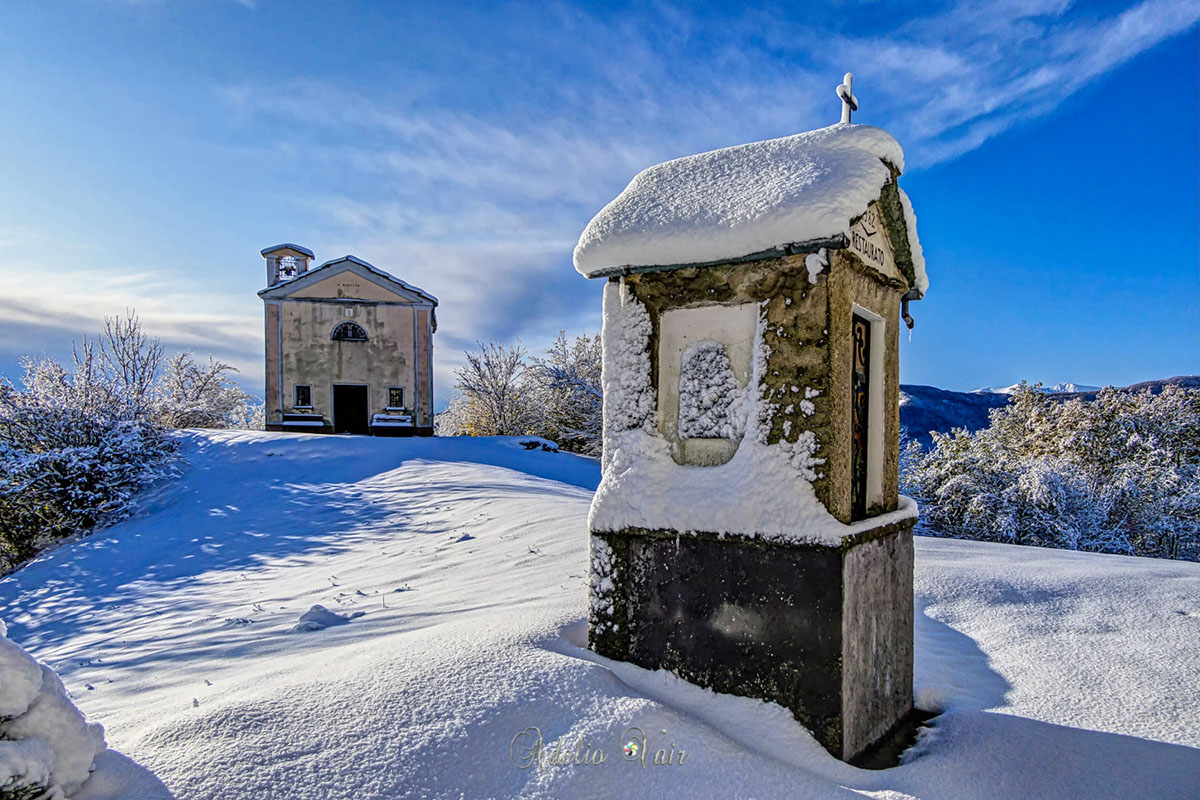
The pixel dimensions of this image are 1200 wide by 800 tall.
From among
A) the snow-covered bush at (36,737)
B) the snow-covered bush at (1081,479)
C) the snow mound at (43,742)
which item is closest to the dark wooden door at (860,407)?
the snow mound at (43,742)

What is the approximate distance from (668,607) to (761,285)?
1.72m

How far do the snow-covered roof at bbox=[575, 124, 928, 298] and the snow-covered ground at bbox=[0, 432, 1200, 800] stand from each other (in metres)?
2.15

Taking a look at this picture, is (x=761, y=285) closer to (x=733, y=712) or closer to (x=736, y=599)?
(x=736, y=599)

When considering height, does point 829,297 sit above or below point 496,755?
above

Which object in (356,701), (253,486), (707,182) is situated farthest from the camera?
(253,486)

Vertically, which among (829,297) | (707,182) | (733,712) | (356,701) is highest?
(707,182)

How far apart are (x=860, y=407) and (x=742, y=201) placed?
4.88 feet

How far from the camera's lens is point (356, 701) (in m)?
2.93

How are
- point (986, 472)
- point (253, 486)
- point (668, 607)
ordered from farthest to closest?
point (986, 472) < point (253, 486) < point (668, 607)

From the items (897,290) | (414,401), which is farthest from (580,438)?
(897,290)

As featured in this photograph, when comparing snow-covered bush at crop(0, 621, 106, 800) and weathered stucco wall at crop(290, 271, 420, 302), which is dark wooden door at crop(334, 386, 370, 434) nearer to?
weathered stucco wall at crop(290, 271, 420, 302)

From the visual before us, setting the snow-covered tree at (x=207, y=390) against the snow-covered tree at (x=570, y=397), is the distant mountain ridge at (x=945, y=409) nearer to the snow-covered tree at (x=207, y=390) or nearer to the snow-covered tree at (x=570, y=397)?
the snow-covered tree at (x=570, y=397)

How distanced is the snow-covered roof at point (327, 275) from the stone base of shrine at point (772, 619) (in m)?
19.3

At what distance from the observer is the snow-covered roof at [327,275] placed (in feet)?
69.8
